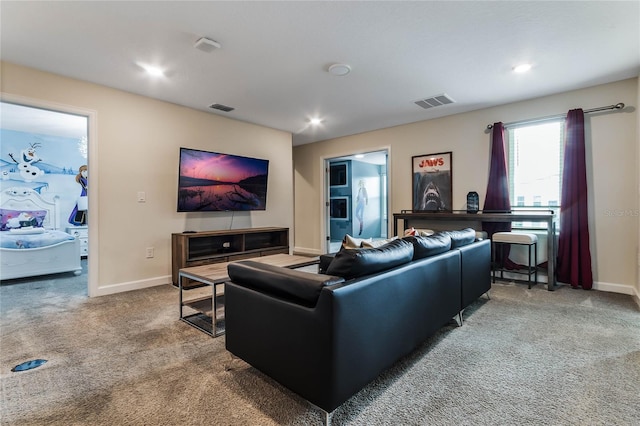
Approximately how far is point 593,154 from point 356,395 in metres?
3.91

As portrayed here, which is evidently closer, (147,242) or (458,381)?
(458,381)

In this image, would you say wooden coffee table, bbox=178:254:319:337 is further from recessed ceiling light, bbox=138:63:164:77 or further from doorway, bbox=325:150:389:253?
doorway, bbox=325:150:389:253

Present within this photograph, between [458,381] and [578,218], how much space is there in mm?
3034

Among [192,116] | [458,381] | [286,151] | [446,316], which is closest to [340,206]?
[286,151]

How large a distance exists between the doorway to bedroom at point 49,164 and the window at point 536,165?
20.7ft

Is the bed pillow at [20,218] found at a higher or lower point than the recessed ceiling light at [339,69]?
lower

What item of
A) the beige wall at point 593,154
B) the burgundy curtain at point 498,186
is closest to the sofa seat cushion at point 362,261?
the burgundy curtain at point 498,186

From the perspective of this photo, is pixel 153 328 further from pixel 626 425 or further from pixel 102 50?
pixel 626 425

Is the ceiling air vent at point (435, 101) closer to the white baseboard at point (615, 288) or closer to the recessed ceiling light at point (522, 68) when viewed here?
the recessed ceiling light at point (522, 68)

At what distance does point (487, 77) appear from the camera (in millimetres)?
3314

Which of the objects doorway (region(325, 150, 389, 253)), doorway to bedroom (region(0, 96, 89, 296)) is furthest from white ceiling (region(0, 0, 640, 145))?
doorway (region(325, 150, 389, 253))

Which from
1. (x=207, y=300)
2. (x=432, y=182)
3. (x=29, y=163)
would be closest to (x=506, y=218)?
(x=432, y=182)

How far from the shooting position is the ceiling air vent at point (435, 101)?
12.8ft

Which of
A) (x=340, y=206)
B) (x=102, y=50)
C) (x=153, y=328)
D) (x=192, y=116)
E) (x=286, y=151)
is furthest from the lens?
(x=340, y=206)
